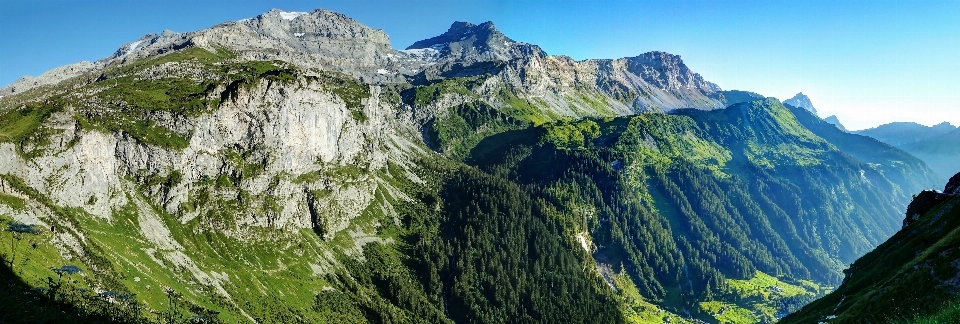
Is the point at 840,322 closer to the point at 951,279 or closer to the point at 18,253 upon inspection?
the point at 951,279

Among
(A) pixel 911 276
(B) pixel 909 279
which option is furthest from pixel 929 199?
(B) pixel 909 279

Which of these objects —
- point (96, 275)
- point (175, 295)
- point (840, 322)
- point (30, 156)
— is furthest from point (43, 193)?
point (840, 322)

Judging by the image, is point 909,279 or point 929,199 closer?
point 909,279

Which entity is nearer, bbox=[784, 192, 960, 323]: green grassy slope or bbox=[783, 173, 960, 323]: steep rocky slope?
bbox=[783, 173, 960, 323]: steep rocky slope

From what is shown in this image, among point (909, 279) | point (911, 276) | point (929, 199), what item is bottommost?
point (909, 279)

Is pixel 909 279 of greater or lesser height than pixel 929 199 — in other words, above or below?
below

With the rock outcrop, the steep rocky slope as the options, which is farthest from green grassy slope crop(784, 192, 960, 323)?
the rock outcrop

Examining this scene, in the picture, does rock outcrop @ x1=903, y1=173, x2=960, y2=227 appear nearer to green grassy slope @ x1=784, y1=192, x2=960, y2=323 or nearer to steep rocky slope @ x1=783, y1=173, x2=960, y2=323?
steep rocky slope @ x1=783, y1=173, x2=960, y2=323

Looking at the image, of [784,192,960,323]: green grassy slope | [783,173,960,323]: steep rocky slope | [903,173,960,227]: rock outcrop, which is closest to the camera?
[783,173,960,323]: steep rocky slope

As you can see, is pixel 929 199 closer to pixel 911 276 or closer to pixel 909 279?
pixel 911 276
